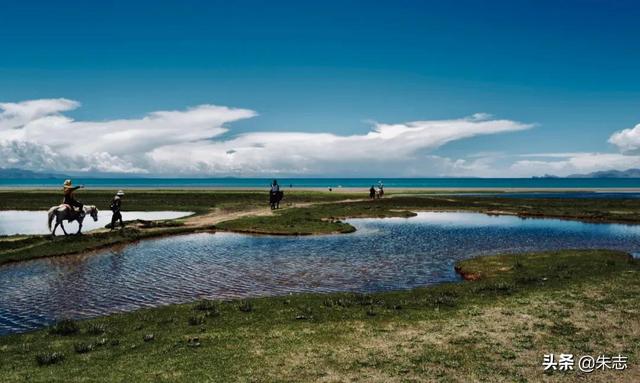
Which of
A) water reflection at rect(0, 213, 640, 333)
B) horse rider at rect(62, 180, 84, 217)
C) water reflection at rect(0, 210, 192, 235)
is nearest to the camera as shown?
water reflection at rect(0, 213, 640, 333)

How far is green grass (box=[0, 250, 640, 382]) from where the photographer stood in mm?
12359

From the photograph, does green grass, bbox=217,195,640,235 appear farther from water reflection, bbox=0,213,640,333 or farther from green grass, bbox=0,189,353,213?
green grass, bbox=0,189,353,213

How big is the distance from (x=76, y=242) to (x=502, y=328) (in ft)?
107

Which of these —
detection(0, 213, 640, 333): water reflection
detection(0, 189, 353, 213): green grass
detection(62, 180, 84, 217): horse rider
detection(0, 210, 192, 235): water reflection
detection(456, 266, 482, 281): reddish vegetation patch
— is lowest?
detection(456, 266, 482, 281): reddish vegetation patch

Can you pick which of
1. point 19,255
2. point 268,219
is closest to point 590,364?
point 19,255

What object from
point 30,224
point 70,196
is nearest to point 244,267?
point 70,196

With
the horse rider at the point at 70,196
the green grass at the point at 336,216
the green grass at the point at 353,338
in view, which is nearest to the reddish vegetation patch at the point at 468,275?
the green grass at the point at 353,338

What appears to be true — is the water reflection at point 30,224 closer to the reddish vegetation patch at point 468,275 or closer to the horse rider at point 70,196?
the horse rider at point 70,196

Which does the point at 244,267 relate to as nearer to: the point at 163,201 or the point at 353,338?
the point at 353,338

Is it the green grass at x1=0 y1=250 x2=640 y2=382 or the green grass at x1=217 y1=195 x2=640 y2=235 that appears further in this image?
the green grass at x1=217 y1=195 x2=640 y2=235

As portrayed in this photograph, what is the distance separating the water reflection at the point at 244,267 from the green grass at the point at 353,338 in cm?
310

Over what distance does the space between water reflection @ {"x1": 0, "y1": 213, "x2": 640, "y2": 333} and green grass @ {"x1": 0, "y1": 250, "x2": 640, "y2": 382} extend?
10.2 feet

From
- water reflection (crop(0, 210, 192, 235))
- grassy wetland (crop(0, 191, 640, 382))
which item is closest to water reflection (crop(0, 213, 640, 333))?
grassy wetland (crop(0, 191, 640, 382))

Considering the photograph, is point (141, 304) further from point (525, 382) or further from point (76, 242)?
point (76, 242)
